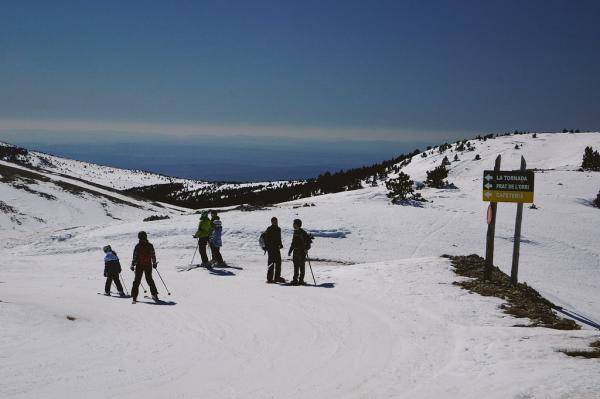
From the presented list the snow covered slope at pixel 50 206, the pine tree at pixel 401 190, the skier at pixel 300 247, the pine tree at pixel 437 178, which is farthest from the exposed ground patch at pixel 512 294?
the snow covered slope at pixel 50 206

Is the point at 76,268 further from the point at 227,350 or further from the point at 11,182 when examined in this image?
the point at 11,182

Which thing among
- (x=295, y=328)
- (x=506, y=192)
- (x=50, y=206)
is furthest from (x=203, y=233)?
(x=50, y=206)

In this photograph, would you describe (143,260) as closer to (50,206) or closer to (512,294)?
(512,294)

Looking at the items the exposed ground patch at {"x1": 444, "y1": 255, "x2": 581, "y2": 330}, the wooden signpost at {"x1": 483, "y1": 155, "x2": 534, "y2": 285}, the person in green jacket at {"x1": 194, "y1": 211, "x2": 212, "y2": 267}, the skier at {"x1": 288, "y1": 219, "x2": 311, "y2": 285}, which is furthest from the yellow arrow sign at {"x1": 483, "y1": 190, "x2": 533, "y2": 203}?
the person in green jacket at {"x1": 194, "y1": 211, "x2": 212, "y2": 267}

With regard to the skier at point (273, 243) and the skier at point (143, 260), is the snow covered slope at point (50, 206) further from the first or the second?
the skier at point (273, 243)

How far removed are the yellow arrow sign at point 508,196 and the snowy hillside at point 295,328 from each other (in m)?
2.66

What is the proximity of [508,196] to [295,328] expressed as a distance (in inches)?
306

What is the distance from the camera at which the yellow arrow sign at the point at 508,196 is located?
1320 centimetres

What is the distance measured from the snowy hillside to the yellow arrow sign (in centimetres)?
266

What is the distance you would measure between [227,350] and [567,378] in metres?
5.27

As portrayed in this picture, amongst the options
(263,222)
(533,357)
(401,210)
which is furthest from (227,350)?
(401,210)

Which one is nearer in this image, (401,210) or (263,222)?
(263,222)

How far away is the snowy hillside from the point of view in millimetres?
6293

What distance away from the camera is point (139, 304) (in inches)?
482
